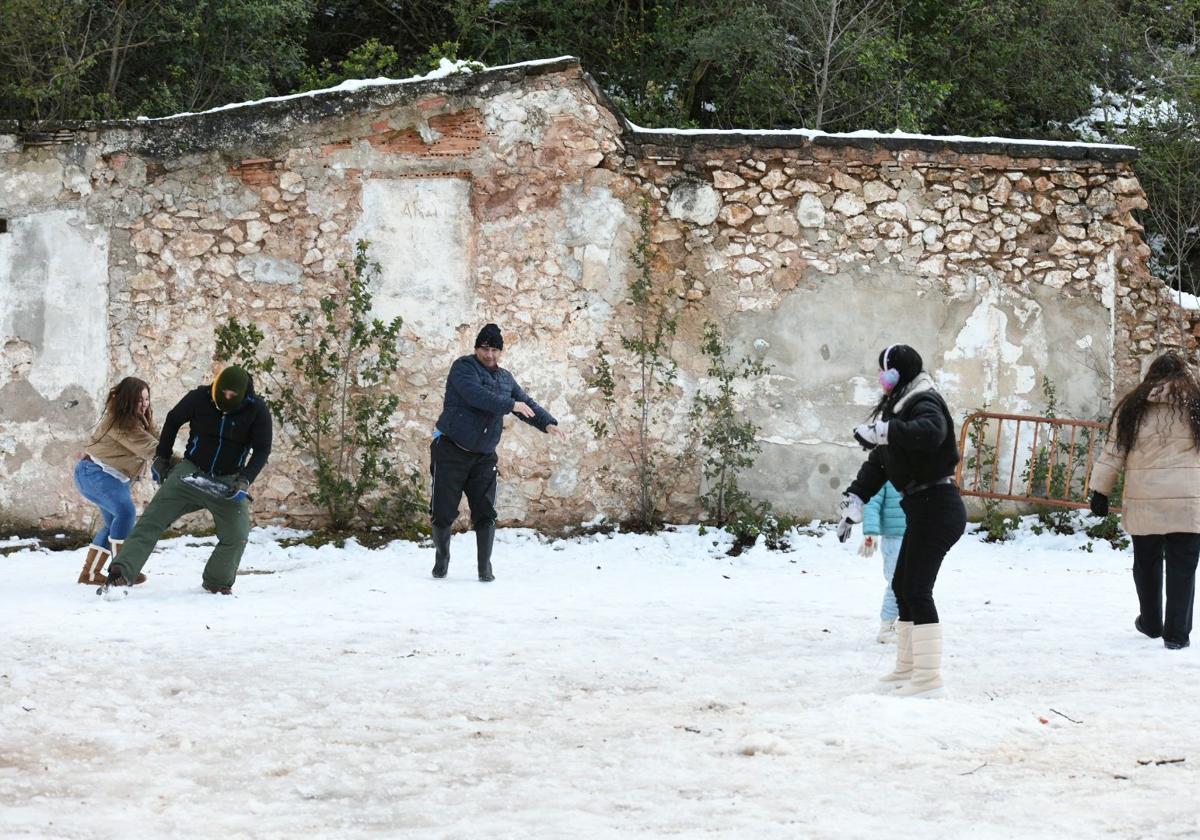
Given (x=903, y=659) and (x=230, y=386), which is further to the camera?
(x=230, y=386)

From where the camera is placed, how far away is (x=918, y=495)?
5.63 metres

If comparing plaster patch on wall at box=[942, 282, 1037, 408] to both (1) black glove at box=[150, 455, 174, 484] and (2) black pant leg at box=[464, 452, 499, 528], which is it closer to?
(2) black pant leg at box=[464, 452, 499, 528]

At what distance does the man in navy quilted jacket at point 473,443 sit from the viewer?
335 inches

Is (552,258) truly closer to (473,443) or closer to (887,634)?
(473,443)

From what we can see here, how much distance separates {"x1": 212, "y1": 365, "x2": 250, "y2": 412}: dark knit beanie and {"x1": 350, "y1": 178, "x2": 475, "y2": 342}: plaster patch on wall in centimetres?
257

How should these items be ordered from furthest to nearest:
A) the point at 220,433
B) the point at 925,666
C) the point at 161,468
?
the point at 161,468, the point at 220,433, the point at 925,666

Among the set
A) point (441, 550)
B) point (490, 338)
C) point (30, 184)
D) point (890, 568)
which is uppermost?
point (30, 184)

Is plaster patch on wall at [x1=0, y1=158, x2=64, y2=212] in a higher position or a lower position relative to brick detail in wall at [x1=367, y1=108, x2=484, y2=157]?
lower

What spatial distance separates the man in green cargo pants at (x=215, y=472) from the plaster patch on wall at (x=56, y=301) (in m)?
2.56

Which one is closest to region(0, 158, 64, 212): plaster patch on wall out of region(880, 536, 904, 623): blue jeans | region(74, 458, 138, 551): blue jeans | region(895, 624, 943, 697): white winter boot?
region(74, 458, 138, 551): blue jeans

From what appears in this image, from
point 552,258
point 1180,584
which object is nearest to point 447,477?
point 552,258

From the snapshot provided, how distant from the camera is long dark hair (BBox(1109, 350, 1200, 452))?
6.68 m

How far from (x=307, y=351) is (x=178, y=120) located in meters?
1.95

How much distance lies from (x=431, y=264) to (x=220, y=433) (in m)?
2.82
